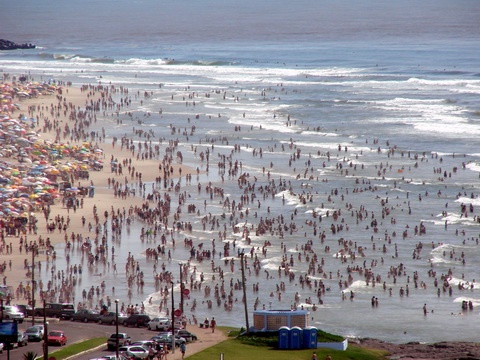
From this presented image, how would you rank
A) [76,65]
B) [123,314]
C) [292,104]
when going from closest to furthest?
[123,314] < [292,104] < [76,65]

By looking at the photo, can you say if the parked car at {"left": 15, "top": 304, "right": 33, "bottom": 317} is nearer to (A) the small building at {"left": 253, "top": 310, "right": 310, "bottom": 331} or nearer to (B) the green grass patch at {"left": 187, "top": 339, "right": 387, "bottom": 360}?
(B) the green grass patch at {"left": 187, "top": 339, "right": 387, "bottom": 360}

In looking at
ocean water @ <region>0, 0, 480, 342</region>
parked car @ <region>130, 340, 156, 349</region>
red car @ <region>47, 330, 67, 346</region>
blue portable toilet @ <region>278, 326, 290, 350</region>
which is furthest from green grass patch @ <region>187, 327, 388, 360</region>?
red car @ <region>47, 330, 67, 346</region>

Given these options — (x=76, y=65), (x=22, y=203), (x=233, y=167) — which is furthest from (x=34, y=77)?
(x=22, y=203)

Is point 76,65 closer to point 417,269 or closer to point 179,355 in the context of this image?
point 417,269

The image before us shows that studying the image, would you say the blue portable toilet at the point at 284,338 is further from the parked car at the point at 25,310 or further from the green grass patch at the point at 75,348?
the parked car at the point at 25,310

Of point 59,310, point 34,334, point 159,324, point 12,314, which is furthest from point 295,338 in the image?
point 12,314

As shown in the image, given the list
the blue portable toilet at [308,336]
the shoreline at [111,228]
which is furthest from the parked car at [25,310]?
the blue portable toilet at [308,336]

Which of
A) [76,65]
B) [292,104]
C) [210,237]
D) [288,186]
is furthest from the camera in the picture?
[76,65]
